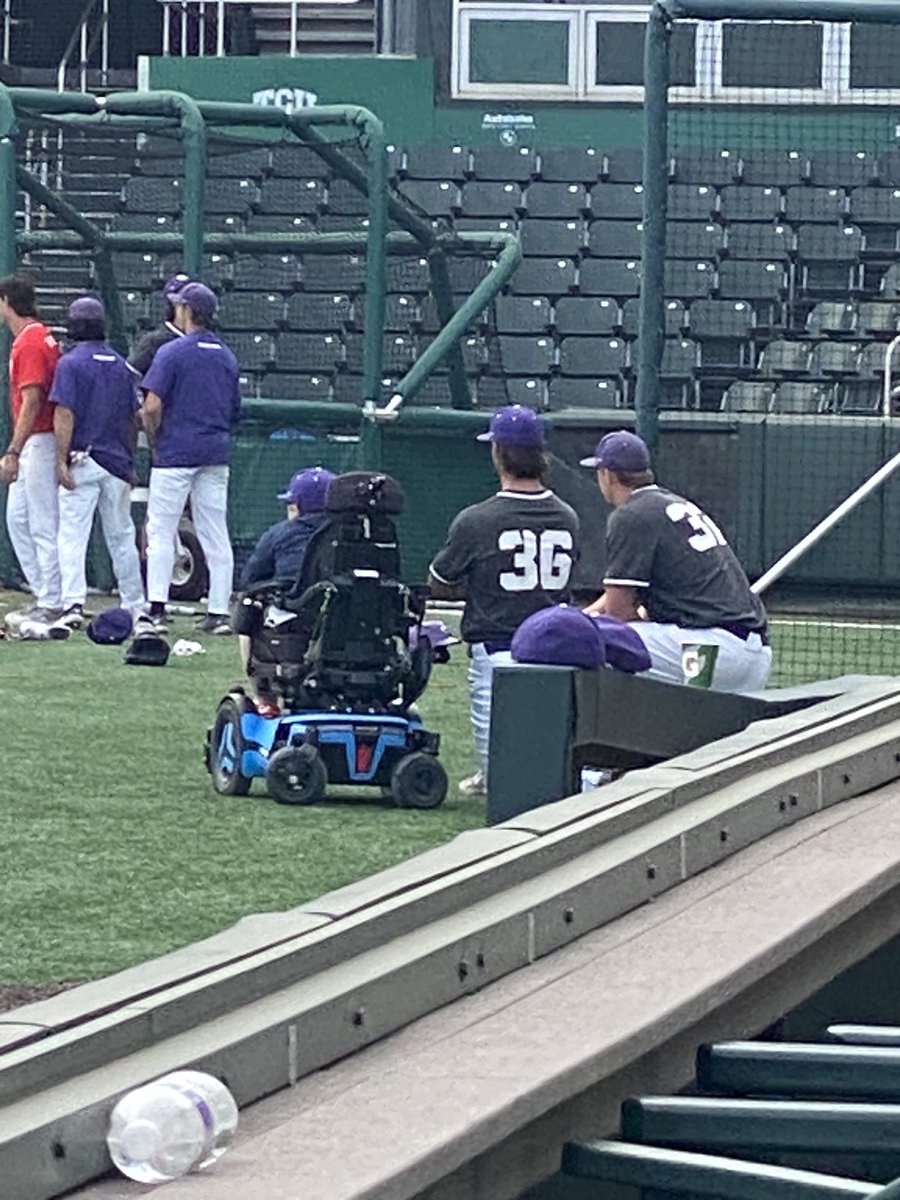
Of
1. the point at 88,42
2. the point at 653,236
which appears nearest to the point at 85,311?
the point at 653,236

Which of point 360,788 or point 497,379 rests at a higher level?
point 497,379

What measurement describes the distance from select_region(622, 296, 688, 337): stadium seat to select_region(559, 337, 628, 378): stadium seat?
173 mm

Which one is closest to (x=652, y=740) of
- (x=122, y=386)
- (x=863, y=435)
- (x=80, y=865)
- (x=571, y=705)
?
(x=571, y=705)

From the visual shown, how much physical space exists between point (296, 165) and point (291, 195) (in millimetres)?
484

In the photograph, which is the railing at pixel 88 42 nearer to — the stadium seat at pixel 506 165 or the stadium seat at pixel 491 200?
the stadium seat at pixel 506 165

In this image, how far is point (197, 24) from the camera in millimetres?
22188

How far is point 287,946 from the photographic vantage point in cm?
302

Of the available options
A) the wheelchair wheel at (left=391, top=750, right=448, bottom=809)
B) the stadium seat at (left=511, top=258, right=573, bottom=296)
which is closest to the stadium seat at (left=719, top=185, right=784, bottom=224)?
the stadium seat at (left=511, top=258, right=573, bottom=296)

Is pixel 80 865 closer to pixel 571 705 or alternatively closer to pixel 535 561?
pixel 571 705

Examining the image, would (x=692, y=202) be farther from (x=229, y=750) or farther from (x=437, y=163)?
(x=229, y=750)

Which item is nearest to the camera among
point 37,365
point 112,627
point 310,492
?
point 310,492

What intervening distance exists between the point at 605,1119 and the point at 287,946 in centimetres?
41

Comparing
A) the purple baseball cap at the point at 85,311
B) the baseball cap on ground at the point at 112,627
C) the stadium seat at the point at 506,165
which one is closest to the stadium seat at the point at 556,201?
the stadium seat at the point at 506,165

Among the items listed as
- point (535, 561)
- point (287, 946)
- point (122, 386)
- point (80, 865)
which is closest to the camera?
point (287, 946)
